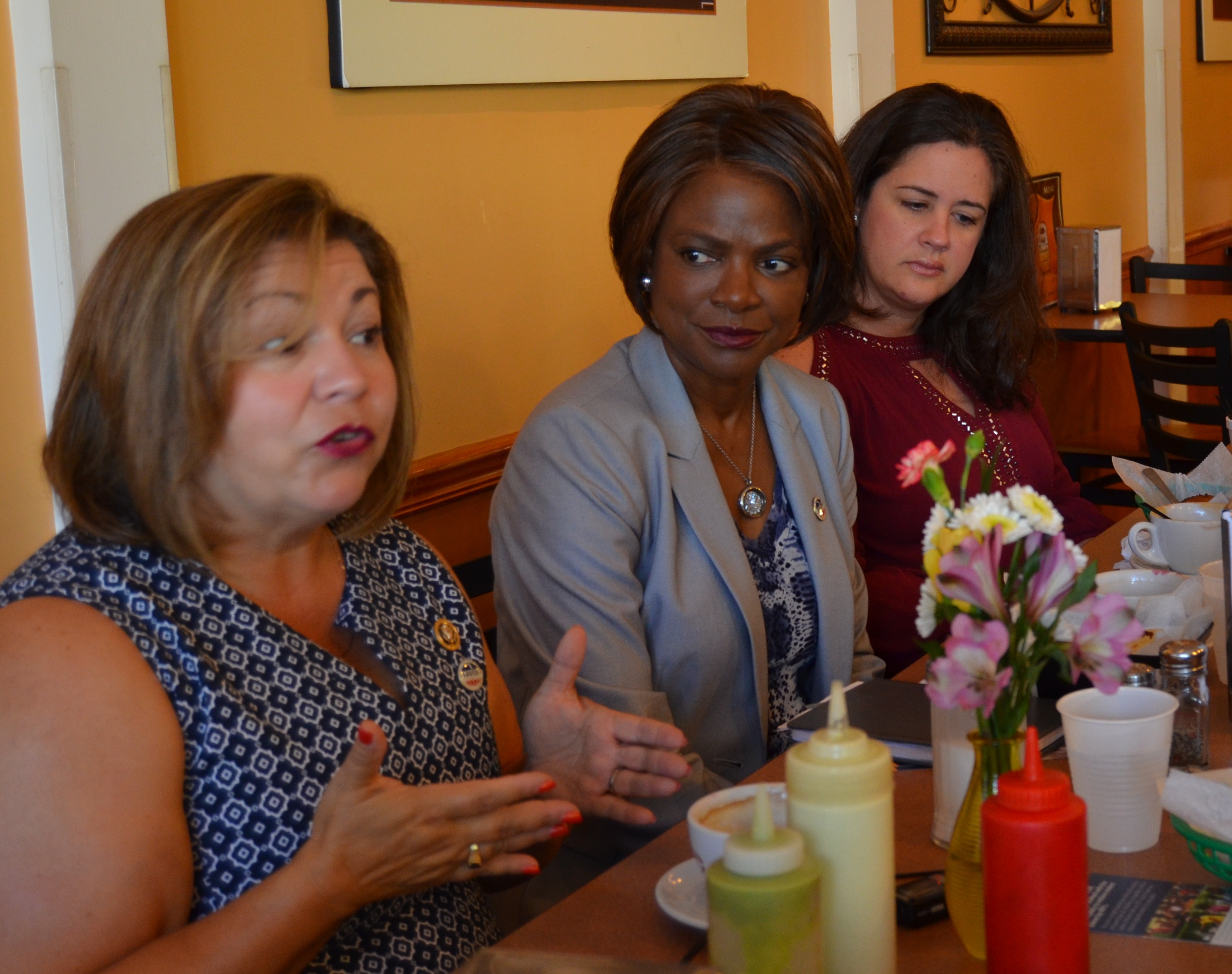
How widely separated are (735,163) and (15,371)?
1.07 metres

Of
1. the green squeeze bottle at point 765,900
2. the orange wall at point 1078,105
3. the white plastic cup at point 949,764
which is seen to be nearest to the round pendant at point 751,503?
the white plastic cup at point 949,764

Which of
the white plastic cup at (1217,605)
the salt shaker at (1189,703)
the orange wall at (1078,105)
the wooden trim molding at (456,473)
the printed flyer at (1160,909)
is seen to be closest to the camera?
the printed flyer at (1160,909)

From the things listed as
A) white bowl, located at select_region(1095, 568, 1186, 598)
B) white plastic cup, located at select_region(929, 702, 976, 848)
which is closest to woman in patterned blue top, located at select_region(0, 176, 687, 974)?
white plastic cup, located at select_region(929, 702, 976, 848)

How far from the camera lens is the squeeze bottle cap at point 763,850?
2.91ft

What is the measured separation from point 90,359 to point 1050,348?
2.22m

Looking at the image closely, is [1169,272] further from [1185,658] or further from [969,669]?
[969,669]

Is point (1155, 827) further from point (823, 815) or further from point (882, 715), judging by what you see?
point (823, 815)

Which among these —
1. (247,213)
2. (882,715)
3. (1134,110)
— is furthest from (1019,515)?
(1134,110)

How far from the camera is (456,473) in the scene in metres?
2.70

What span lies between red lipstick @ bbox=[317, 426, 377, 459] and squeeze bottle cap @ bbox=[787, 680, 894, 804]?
0.55 metres

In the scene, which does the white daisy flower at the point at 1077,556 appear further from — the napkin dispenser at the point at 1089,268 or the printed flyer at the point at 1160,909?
the napkin dispenser at the point at 1089,268

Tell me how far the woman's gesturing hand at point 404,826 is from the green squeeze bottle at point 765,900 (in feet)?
1.19

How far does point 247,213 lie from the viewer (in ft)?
4.17

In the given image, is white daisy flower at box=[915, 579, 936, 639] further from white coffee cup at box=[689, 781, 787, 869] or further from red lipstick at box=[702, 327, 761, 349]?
red lipstick at box=[702, 327, 761, 349]
